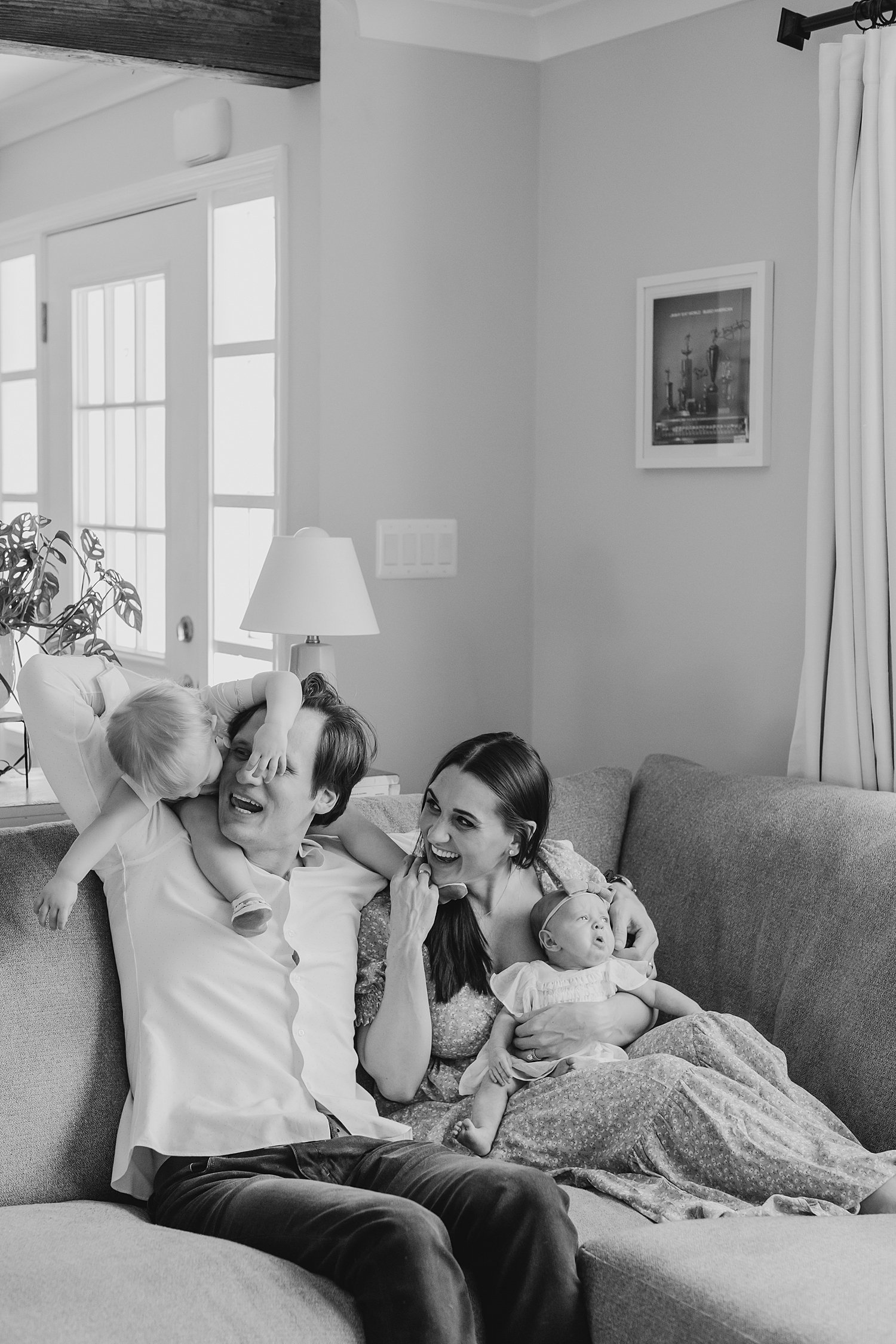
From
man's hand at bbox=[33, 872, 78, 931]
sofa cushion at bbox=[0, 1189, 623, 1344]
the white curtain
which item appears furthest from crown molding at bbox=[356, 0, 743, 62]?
sofa cushion at bbox=[0, 1189, 623, 1344]

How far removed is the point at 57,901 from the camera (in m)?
1.86

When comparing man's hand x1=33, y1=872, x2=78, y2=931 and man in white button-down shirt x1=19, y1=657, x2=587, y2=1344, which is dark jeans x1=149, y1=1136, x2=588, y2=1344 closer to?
man in white button-down shirt x1=19, y1=657, x2=587, y2=1344

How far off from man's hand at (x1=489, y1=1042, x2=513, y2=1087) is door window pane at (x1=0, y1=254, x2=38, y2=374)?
332cm

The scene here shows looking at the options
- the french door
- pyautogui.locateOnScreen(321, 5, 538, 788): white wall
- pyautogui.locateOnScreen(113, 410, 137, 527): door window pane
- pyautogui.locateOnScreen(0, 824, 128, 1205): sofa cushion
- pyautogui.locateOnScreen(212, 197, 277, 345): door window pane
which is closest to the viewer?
pyautogui.locateOnScreen(0, 824, 128, 1205): sofa cushion

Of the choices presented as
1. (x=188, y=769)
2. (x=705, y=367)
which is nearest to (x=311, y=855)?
(x=188, y=769)

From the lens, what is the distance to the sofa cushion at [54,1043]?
6.46 feet

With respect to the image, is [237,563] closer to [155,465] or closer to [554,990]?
[155,465]

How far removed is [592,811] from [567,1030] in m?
0.63

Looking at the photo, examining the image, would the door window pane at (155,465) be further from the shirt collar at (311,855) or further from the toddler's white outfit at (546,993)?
the toddler's white outfit at (546,993)

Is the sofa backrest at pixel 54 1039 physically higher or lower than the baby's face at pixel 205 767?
lower

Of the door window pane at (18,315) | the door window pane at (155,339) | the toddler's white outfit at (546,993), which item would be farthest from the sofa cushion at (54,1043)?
the door window pane at (18,315)

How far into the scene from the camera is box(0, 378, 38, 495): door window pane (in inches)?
193

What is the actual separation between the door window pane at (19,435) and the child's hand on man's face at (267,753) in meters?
3.16

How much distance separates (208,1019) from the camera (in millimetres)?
1971
